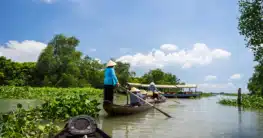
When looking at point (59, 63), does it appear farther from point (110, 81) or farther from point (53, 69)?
point (110, 81)

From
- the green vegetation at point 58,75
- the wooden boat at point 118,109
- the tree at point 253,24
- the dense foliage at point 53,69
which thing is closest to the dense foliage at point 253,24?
the tree at point 253,24

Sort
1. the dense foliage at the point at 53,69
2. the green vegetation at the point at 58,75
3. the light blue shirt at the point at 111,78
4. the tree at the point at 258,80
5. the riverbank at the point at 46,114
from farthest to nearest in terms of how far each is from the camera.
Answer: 1. the dense foliage at the point at 53,69
2. the green vegetation at the point at 58,75
3. the tree at the point at 258,80
4. the light blue shirt at the point at 111,78
5. the riverbank at the point at 46,114

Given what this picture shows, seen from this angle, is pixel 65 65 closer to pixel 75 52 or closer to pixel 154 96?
pixel 75 52

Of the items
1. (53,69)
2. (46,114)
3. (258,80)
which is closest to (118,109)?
(46,114)

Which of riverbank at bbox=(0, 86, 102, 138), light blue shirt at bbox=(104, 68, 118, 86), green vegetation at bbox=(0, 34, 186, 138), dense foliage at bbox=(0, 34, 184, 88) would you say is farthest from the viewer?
dense foliage at bbox=(0, 34, 184, 88)

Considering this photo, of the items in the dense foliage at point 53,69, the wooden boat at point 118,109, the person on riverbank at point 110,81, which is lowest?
the wooden boat at point 118,109

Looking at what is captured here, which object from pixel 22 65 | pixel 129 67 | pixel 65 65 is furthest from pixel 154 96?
pixel 129 67

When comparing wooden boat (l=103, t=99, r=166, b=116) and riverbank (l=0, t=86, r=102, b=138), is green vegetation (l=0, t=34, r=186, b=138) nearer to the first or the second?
wooden boat (l=103, t=99, r=166, b=116)

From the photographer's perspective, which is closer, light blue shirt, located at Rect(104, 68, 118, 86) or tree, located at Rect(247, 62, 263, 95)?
light blue shirt, located at Rect(104, 68, 118, 86)

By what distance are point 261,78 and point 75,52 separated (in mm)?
35563

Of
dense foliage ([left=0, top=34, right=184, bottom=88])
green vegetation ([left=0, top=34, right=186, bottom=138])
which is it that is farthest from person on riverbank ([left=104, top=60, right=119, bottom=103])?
dense foliage ([left=0, top=34, right=184, bottom=88])

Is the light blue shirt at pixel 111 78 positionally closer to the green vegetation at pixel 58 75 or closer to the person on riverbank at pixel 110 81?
the person on riverbank at pixel 110 81

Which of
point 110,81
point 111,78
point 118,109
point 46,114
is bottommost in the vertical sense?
point 46,114

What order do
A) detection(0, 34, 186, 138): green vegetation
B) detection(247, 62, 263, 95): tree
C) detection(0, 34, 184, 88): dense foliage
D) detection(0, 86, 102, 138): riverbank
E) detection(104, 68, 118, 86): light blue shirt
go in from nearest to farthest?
detection(0, 86, 102, 138): riverbank < detection(104, 68, 118, 86): light blue shirt < detection(247, 62, 263, 95): tree < detection(0, 34, 186, 138): green vegetation < detection(0, 34, 184, 88): dense foliage
